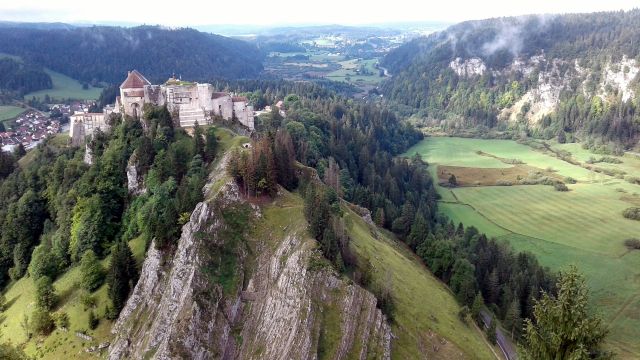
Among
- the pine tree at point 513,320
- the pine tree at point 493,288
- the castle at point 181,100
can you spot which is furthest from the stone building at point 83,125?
the pine tree at point 513,320

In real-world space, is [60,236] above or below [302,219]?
below

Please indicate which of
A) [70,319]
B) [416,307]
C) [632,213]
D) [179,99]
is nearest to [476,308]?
[416,307]

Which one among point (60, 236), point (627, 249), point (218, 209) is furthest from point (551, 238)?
point (60, 236)

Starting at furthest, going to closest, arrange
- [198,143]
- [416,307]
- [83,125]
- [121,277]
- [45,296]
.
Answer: [83,125] → [198,143] → [416,307] → [45,296] → [121,277]

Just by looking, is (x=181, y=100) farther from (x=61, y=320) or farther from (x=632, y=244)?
(x=632, y=244)

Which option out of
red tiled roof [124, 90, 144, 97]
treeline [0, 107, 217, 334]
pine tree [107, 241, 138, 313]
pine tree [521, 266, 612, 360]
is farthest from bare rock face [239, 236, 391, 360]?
red tiled roof [124, 90, 144, 97]

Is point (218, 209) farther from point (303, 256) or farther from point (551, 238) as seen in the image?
point (551, 238)
